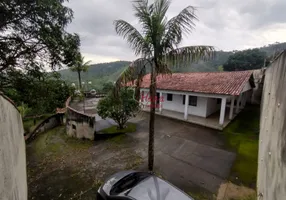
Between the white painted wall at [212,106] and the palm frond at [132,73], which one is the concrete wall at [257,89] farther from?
the palm frond at [132,73]

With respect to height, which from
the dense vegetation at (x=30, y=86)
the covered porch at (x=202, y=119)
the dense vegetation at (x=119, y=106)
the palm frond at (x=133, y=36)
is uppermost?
the palm frond at (x=133, y=36)

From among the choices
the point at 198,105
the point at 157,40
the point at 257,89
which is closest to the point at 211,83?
the point at 198,105

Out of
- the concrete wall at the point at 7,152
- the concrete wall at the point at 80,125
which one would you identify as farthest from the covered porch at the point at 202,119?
the concrete wall at the point at 7,152

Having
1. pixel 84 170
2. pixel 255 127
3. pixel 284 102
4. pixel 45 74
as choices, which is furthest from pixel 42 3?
pixel 255 127

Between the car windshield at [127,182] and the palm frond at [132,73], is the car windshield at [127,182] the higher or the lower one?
the lower one

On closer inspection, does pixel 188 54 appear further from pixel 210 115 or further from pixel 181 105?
pixel 210 115

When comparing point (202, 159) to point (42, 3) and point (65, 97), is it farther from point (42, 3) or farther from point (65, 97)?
point (65, 97)
